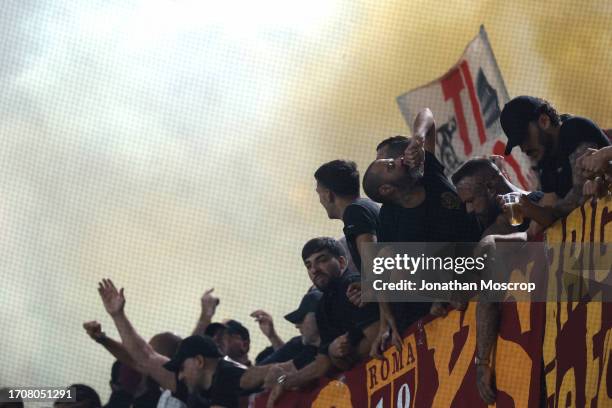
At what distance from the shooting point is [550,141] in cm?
487

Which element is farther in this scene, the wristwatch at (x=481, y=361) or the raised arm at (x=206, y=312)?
the raised arm at (x=206, y=312)

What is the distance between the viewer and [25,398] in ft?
26.0

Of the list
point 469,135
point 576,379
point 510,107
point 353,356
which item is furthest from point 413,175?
point 469,135

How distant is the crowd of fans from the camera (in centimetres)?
480

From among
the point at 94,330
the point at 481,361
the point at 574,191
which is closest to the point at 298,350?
the point at 94,330

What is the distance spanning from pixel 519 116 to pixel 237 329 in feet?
10.8

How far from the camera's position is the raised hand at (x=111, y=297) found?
8.25 m

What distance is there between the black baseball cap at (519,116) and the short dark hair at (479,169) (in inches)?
9.9

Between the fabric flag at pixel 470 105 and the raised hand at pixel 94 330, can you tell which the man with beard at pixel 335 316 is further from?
the fabric flag at pixel 470 105

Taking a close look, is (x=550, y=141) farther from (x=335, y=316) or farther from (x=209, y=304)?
(x=209, y=304)

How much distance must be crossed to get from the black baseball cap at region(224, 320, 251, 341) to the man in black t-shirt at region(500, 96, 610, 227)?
3.14m

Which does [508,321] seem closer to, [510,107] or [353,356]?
[510,107]

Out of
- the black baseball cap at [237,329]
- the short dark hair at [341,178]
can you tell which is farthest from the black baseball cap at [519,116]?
the black baseball cap at [237,329]

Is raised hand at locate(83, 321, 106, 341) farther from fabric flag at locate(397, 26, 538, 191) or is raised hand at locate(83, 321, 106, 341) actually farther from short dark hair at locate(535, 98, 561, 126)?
short dark hair at locate(535, 98, 561, 126)
